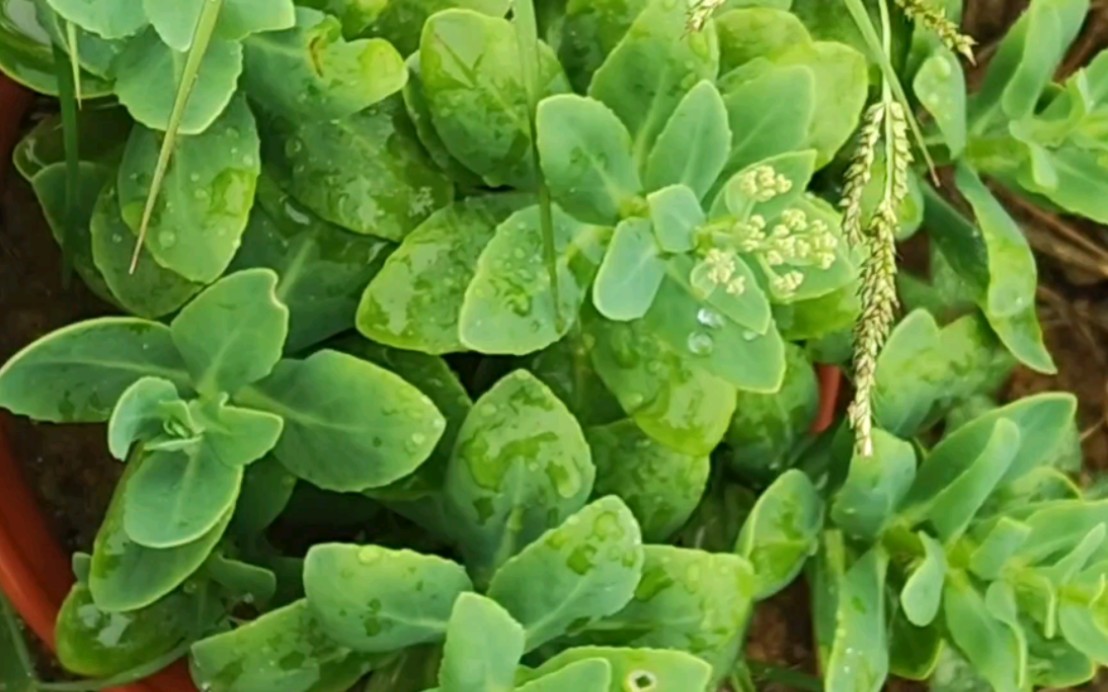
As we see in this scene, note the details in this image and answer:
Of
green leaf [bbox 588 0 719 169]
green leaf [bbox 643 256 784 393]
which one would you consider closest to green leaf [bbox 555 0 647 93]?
green leaf [bbox 588 0 719 169]

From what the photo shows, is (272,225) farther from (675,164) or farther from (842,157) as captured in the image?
(842,157)

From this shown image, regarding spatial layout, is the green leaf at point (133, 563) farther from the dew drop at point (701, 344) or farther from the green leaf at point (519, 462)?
the dew drop at point (701, 344)

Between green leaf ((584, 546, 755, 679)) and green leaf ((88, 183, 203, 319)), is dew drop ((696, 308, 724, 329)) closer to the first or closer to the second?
green leaf ((584, 546, 755, 679))

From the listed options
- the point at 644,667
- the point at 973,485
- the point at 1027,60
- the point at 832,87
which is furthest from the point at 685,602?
the point at 1027,60

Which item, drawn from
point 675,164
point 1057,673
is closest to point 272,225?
point 675,164

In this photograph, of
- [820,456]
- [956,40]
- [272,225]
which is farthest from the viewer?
[820,456]

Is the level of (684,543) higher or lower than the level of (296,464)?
lower
